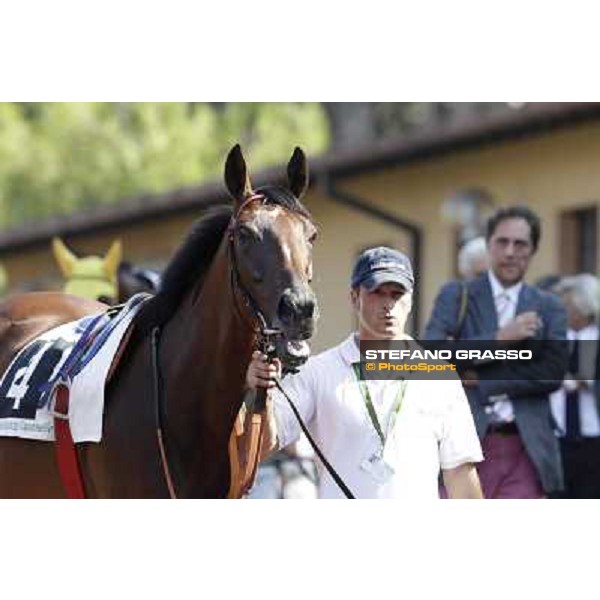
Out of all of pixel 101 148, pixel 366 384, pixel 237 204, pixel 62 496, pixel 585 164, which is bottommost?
pixel 62 496

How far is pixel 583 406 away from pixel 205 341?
273 cm

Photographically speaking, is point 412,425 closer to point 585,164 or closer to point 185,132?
point 585,164

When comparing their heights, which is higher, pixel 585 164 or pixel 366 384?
pixel 585 164

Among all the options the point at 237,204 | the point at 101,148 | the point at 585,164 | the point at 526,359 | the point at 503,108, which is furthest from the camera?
the point at 101,148

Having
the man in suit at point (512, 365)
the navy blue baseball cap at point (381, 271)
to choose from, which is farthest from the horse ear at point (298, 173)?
the man in suit at point (512, 365)

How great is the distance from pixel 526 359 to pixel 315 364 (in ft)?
4.87

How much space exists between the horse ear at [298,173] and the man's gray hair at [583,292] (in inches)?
117

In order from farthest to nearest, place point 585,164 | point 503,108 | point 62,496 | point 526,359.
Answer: point 503,108
point 585,164
point 526,359
point 62,496

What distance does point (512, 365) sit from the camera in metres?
7.18

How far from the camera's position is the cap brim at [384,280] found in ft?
19.2

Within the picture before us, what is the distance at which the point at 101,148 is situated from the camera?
73.9 ft

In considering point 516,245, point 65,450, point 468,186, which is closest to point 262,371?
point 65,450

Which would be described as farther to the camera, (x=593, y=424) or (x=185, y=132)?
(x=185, y=132)

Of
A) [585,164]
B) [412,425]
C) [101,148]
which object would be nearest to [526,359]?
[412,425]
